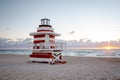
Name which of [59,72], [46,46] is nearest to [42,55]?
[46,46]

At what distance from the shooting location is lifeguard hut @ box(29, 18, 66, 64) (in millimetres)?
15016

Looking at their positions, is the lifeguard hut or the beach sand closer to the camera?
the beach sand

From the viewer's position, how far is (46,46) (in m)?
15.2

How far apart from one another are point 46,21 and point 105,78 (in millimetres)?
10510

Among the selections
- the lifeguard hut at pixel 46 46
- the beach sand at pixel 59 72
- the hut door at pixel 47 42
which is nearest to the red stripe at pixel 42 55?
the lifeguard hut at pixel 46 46

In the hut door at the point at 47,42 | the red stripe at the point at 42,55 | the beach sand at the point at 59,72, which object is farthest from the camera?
the hut door at the point at 47,42

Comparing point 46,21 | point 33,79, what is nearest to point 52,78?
point 33,79

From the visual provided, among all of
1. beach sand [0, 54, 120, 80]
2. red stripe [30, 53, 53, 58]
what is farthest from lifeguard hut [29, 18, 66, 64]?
beach sand [0, 54, 120, 80]

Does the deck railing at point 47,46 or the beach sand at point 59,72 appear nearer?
the beach sand at point 59,72

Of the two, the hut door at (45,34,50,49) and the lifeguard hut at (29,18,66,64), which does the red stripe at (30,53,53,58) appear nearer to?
the lifeguard hut at (29,18,66,64)

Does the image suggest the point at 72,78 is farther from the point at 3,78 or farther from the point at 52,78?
the point at 3,78

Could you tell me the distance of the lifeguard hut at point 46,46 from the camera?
15.0 m

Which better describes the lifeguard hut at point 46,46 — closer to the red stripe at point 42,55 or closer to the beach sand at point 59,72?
the red stripe at point 42,55

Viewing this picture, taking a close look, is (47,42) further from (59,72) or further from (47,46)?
(59,72)
